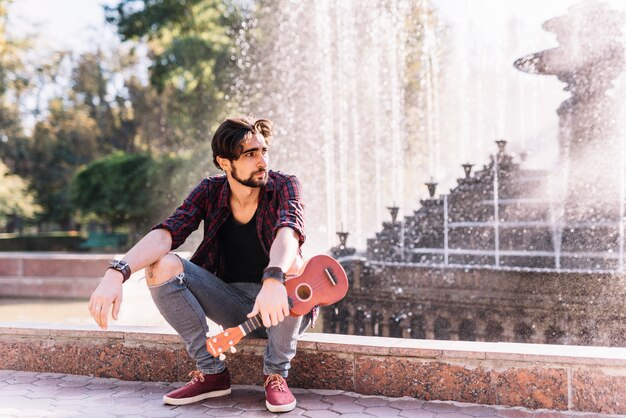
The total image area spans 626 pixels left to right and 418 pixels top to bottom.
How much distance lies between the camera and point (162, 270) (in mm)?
3109

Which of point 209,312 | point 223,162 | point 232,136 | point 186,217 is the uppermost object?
point 232,136

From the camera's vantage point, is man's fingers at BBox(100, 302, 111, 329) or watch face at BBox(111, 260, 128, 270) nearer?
man's fingers at BBox(100, 302, 111, 329)

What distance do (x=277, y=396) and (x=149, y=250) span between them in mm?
987

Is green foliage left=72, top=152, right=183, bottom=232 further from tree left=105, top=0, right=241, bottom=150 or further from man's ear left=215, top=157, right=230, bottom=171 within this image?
man's ear left=215, top=157, right=230, bottom=171

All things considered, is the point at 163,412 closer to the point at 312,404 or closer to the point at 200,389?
the point at 200,389

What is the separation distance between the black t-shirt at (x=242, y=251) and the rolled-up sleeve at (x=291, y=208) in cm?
24

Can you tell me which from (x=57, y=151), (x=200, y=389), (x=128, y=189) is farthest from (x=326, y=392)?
(x=57, y=151)

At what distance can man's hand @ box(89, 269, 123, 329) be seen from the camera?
289 centimetres

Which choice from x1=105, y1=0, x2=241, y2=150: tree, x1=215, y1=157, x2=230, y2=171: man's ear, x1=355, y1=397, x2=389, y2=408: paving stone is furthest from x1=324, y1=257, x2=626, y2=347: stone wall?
x1=105, y1=0, x2=241, y2=150: tree

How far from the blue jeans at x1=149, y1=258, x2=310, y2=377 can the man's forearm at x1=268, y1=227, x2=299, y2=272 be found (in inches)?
12.4

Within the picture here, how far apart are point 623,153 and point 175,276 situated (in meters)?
7.10

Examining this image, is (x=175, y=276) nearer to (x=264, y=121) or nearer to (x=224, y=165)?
(x=224, y=165)

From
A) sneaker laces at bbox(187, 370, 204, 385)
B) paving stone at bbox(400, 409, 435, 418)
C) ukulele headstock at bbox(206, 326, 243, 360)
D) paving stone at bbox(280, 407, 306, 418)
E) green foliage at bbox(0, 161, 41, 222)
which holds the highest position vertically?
green foliage at bbox(0, 161, 41, 222)

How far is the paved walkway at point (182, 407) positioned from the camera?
3.09 meters
